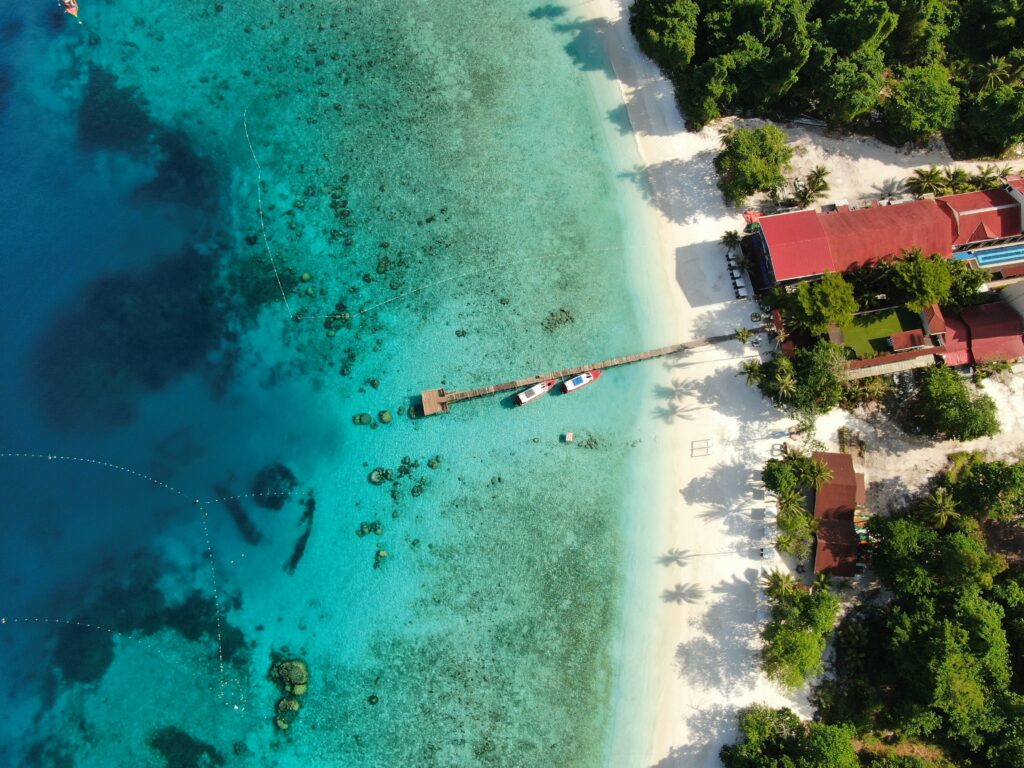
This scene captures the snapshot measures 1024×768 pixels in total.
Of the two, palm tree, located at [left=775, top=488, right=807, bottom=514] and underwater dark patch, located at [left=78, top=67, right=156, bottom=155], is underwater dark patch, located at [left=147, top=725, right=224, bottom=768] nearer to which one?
palm tree, located at [left=775, top=488, right=807, bottom=514]

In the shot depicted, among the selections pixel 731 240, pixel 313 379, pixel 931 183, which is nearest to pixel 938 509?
pixel 731 240

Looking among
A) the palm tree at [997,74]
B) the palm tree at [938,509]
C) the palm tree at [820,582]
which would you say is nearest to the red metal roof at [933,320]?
the palm tree at [938,509]

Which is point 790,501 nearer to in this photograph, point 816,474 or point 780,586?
point 816,474

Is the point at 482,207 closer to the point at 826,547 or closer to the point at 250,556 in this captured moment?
the point at 250,556

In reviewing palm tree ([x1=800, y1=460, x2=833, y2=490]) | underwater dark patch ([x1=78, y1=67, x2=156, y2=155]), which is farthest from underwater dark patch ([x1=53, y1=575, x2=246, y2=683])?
palm tree ([x1=800, y1=460, x2=833, y2=490])

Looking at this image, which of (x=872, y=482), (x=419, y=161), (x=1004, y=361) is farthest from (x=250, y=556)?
(x=1004, y=361)

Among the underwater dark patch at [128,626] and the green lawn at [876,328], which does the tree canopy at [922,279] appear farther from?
the underwater dark patch at [128,626]
